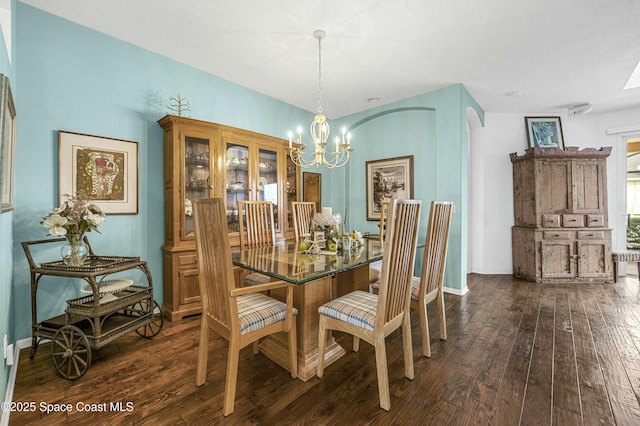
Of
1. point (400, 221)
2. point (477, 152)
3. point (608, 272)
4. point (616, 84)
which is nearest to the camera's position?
point (400, 221)

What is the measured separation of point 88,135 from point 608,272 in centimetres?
692

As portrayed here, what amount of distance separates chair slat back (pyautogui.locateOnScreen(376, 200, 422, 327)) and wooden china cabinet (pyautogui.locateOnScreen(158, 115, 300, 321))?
1.86m

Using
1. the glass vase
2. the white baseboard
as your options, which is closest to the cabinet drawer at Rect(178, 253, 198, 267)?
the glass vase

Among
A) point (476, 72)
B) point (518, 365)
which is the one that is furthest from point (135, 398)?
point (476, 72)

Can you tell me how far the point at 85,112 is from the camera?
251 centimetres

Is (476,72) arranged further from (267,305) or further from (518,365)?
(267,305)

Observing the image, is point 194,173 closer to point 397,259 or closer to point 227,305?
point 227,305

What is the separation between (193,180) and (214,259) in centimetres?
168

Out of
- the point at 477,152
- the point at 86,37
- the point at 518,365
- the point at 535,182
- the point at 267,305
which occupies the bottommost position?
the point at 518,365

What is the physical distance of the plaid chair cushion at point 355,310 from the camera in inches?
64.1

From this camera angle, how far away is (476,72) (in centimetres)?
335

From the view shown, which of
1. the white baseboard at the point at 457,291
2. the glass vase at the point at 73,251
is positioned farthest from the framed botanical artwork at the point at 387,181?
the glass vase at the point at 73,251

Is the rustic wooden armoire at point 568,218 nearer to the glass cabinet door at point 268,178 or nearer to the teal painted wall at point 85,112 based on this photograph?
the glass cabinet door at point 268,178

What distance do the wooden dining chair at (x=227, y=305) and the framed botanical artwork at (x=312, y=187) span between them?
294 centimetres
